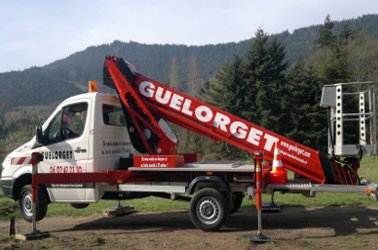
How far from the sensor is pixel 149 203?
474 inches

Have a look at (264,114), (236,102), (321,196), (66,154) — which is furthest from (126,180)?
(236,102)

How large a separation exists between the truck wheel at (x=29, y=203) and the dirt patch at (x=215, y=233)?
0.28m

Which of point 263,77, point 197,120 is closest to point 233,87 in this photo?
point 263,77

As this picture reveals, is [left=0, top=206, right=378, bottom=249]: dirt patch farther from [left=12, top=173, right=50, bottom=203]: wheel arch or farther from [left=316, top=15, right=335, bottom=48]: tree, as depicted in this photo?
[left=316, top=15, right=335, bottom=48]: tree

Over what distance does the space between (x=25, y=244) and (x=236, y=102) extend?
3409cm

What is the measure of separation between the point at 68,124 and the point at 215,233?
379cm

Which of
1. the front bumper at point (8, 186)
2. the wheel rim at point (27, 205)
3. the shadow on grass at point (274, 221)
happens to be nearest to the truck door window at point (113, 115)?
the shadow on grass at point (274, 221)

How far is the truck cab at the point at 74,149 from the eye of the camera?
8812mm

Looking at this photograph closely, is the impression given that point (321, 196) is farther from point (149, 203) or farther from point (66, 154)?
point (66, 154)

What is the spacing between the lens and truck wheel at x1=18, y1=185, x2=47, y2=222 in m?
9.02

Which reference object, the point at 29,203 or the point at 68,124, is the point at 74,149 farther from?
the point at 29,203

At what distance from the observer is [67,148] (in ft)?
29.4

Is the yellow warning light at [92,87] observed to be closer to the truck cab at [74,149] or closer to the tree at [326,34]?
the truck cab at [74,149]

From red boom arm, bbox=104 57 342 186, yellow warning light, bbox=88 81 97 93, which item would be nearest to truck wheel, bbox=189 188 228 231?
red boom arm, bbox=104 57 342 186
